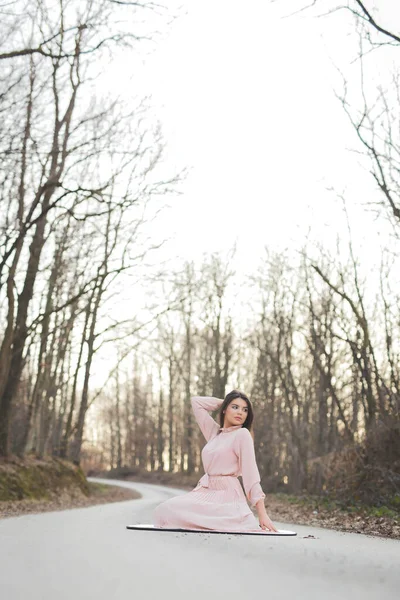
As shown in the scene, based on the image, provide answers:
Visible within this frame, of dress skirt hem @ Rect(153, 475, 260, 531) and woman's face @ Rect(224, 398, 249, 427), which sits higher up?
woman's face @ Rect(224, 398, 249, 427)

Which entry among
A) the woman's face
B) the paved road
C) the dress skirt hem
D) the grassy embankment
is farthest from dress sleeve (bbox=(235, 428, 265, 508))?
the grassy embankment

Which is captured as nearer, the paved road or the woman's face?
→ the paved road

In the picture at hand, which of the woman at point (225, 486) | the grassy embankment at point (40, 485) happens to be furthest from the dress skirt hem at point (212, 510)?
the grassy embankment at point (40, 485)

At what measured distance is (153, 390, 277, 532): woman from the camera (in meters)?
4.91

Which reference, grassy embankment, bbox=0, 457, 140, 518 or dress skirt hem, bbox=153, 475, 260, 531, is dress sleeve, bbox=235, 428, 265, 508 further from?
grassy embankment, bbox=0, 457, 140, 518

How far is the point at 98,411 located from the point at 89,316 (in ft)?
149

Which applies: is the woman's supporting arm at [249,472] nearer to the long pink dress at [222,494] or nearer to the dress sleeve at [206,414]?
the long pink dress at [222,494]

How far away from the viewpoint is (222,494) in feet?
17.0

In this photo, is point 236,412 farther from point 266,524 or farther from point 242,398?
point 266,524

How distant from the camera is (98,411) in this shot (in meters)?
66.7

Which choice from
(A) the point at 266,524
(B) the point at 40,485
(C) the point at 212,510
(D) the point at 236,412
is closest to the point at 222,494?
(C) the point at 212,510

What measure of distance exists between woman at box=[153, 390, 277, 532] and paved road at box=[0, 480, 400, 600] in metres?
0.49

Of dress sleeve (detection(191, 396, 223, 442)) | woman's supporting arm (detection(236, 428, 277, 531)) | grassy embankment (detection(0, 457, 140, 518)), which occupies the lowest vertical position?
grassy embankment (detection(0, 457, 140, 518))

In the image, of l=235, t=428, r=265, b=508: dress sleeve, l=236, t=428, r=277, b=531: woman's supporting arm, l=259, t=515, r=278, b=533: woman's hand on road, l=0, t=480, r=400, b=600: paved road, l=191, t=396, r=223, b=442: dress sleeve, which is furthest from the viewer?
l=191, t=396, r=223, b=442: dress sleeve
